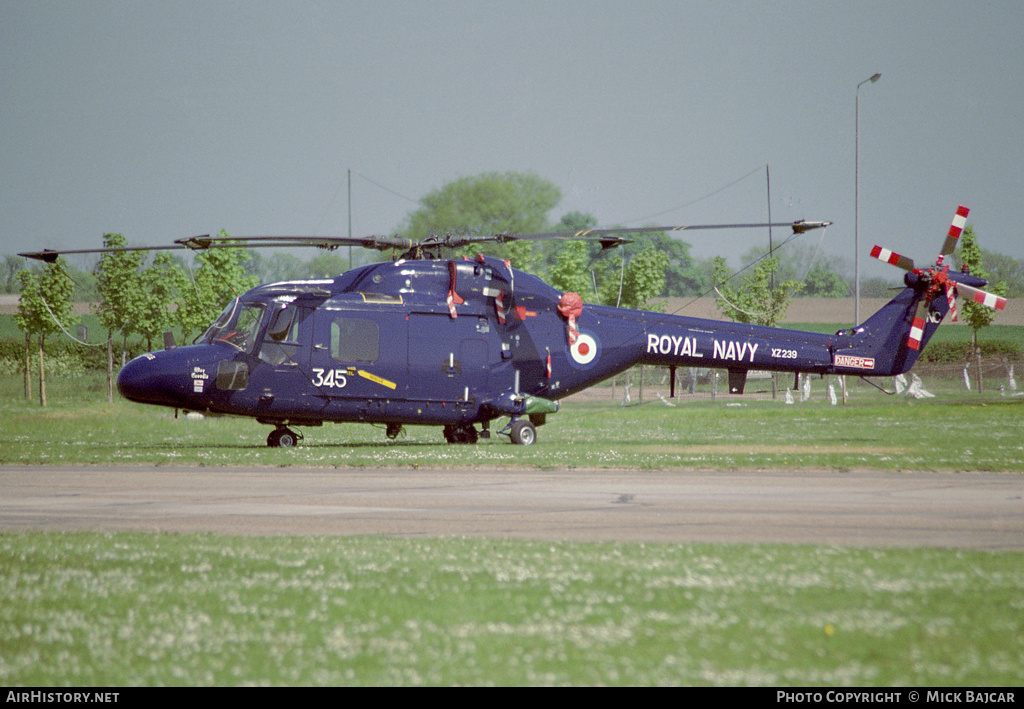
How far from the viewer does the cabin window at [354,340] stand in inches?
933

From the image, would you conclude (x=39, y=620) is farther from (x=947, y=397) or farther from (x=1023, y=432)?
(x=947, y=397)

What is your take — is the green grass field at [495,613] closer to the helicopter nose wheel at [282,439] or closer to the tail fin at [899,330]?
the helicopter nose wheel at [282,439]

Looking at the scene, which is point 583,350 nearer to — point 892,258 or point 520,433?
point 520,433

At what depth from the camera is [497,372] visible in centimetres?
2547

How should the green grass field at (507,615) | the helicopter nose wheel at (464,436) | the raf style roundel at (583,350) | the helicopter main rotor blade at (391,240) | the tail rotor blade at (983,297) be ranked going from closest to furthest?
the green grass field at (507,615) → the helicopter main rotor blade at (391,240) → the tail rotor blade at (983,297) → the raf style roundel at (583,350) → the helicopter nose wheel at (464,436)

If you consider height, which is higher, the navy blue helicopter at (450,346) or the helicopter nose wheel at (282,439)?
the navy blue helicopter at (450,346)

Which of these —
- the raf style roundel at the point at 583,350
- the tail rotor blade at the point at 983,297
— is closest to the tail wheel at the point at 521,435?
the raf style roundel at the point at 583,350

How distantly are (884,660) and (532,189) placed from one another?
12368 centimetres

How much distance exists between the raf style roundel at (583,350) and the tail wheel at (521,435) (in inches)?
93.1

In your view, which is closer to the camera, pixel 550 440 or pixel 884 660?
pixel 884 660

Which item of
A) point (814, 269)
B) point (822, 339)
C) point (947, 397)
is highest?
point (814, 269)

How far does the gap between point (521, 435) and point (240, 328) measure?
8.00 m

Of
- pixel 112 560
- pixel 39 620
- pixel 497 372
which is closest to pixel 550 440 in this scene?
pixel 497 372

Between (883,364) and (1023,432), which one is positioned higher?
(883,364)
